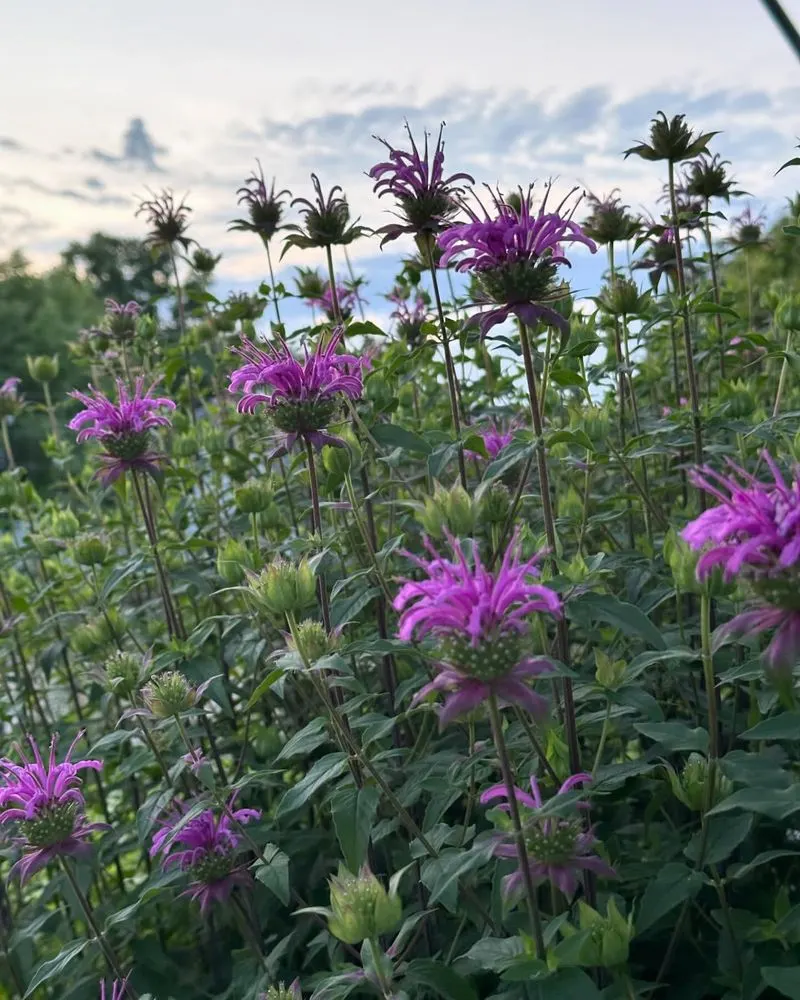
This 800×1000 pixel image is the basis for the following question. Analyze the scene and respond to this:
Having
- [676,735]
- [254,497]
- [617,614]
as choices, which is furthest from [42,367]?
[676,735]

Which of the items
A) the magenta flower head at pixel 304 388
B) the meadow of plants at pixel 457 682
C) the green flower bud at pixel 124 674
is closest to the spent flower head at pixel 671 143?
the meadow of plants at pixel 457 682

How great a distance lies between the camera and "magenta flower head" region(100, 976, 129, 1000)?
4.09ft

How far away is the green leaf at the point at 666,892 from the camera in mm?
1059

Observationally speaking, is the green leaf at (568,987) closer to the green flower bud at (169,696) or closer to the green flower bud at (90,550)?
the green flower bud at (169,696)

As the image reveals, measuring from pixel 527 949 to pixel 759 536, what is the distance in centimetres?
56

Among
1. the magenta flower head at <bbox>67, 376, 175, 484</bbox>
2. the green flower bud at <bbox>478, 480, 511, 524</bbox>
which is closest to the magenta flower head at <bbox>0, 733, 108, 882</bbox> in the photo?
the magenta flower head at <bbox>67, 376, 175, 484</bbox>

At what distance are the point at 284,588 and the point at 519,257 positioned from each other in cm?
57

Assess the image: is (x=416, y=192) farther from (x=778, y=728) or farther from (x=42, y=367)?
(x=42, y=367)

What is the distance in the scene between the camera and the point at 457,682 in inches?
35.8

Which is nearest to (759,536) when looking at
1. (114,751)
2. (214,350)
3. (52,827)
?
(52,827)

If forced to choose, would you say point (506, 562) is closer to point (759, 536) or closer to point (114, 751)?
point (759, 536)

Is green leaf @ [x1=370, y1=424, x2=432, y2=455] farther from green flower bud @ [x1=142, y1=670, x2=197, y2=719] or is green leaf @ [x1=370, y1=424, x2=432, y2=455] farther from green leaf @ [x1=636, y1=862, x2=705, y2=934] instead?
green leaf @ [x1=636, y1=862, x2=705, y2=934]

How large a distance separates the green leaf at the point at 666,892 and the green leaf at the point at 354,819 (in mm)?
356

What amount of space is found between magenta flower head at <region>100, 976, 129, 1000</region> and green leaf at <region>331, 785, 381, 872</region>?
1.52 feet
